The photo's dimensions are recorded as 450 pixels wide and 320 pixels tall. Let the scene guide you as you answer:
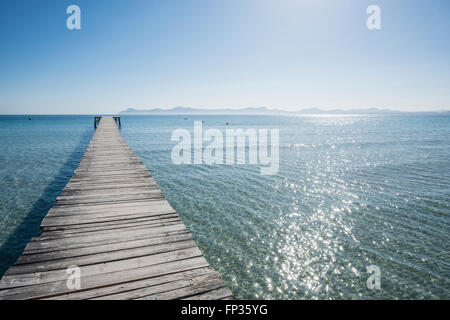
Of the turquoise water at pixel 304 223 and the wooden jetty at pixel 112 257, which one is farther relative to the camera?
the turquoise water at pixel 304 223

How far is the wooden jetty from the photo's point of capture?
9.87 ft

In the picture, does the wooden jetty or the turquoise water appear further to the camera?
the turquoise water

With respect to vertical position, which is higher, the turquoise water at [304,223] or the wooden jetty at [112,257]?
the wooden jetty at [112,257]

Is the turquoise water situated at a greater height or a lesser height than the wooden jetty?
lesser

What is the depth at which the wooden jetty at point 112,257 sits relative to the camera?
301 cm

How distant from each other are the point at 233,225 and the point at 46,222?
5.20 metres

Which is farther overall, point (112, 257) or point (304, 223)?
point (304, 223)

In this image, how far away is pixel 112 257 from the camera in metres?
3.73

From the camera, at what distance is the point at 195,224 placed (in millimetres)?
7781

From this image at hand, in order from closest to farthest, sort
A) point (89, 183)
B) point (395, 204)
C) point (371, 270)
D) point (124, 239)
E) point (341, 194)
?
point (124, 239), point (371, 270), point (89, 183), point (395, 204), point (341, 194)

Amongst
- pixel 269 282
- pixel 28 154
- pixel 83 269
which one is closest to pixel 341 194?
pixel 269 282
